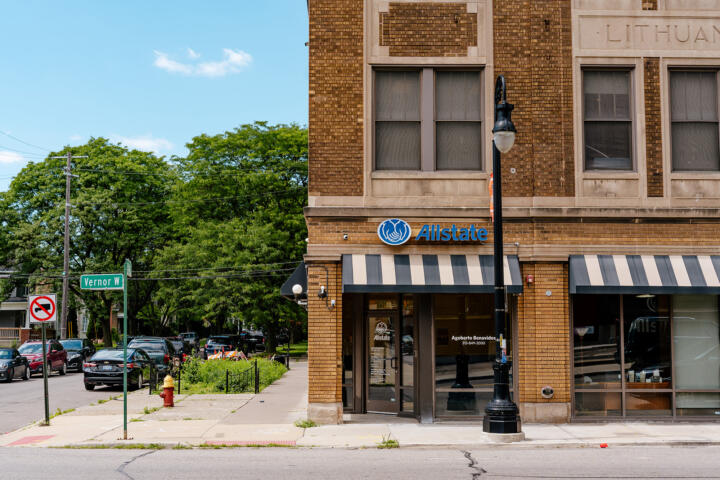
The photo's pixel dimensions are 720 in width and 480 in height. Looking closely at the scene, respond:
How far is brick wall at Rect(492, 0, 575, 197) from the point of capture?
581 inches

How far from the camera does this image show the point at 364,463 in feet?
34.4

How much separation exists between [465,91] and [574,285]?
4.59 meters

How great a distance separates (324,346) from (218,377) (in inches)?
365

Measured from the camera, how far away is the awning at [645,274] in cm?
1413

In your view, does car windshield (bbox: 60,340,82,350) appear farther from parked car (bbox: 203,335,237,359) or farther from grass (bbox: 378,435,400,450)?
grass (bbox: 378,435,400,450)

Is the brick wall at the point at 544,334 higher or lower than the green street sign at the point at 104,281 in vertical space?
lower

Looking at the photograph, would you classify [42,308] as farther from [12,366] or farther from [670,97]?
[12,366]

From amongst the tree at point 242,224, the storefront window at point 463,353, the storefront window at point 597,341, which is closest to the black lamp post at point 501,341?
the storefront window at point 463,353

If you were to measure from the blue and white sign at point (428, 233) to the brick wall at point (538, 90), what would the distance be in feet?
3.60

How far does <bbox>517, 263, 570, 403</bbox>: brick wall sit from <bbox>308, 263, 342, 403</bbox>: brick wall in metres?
3.67

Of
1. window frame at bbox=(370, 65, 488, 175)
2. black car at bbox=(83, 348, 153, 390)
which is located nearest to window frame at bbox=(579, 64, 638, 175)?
window frame at bbox=(370, 65, 488, 175)

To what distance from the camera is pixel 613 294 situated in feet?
48.2

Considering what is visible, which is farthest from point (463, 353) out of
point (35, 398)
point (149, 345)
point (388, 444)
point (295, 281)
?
point (149, 345)

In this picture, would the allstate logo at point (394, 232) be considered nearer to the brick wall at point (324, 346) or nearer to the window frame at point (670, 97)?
the brick wall at point (324, 346)
